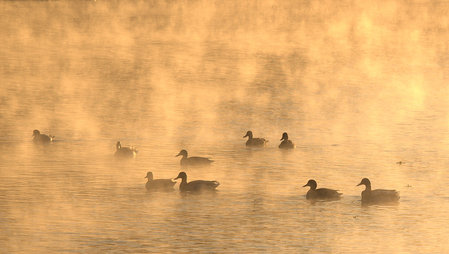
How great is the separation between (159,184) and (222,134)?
9.77m

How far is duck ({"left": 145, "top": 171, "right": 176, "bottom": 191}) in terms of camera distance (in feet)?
103

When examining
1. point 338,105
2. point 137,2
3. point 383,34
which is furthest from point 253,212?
point 137,2

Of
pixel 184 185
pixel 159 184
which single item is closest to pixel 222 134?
pixel 184 185

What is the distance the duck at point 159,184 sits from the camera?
31266mm

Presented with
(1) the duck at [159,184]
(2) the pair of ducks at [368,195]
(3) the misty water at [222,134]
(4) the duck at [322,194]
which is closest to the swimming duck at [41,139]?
(3) the misty water at [222,134]

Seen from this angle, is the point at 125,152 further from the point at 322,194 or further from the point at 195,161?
the point at 322,194

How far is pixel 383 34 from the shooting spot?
80812 mm

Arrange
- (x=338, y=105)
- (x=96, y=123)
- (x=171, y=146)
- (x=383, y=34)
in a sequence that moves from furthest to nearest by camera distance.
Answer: (x=383, y=34) → (x=338, y=105) → (x=96, y=123) → (x=171, y=146)

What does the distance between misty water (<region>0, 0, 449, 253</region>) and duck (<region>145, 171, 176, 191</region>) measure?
25 centimetres

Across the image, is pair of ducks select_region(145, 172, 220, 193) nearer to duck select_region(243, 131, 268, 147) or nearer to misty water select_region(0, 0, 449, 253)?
misty water select_region(0, 0, 449, 253)

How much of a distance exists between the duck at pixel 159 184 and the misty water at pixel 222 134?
253 millimetres

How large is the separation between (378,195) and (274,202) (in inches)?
97.9

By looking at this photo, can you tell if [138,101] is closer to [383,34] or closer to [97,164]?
[97,164]

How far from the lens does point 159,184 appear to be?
31.5m
